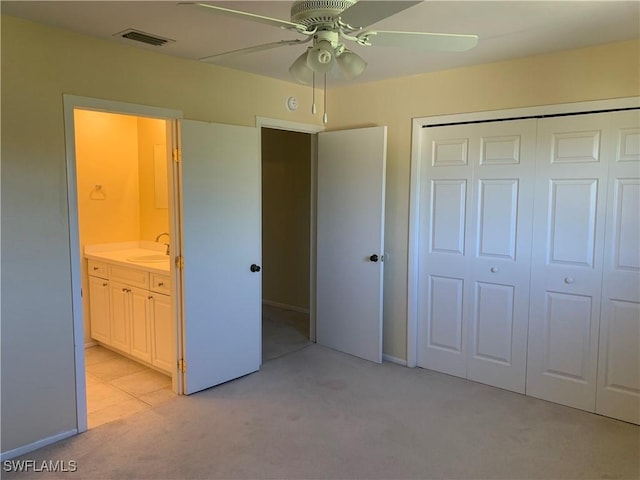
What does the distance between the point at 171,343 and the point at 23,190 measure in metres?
1.52

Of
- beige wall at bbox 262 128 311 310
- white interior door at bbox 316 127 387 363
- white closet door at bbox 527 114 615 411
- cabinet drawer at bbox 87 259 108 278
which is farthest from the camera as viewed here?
beige wall at bbox 262 128 311 310

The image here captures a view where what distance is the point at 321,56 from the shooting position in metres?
1.82

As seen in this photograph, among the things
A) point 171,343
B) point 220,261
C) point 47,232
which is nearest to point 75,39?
point 47,232

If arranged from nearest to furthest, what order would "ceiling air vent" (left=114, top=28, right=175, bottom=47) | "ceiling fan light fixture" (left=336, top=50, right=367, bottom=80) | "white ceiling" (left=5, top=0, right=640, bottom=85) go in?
"ceiling fan light fixture" (left=336, top=50, right=367, bottom=80) < "white ceiling" (left=5, top=0, right=640, bottom=85) < "ceiling air vent" (left=114, top=28, right=175, bottom=47)

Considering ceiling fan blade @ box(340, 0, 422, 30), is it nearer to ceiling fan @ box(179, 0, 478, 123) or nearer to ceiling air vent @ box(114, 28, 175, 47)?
ceiling fan @ box(179, 0, 478, 123)

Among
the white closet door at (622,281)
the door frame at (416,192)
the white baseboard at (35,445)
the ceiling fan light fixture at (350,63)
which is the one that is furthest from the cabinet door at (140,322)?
the white closet door at (622,281)

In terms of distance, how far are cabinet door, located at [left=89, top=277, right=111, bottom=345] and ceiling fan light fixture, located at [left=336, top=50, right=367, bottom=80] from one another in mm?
3089

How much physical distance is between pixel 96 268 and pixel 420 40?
11.5 feet

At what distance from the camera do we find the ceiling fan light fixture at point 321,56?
1802mm

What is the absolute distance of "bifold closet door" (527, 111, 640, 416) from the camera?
294cm

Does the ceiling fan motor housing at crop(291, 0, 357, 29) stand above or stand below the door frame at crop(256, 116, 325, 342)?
above

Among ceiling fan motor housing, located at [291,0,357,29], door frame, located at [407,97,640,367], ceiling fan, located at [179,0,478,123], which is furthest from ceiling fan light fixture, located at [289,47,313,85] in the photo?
door frame, located at [407,97,640,367]

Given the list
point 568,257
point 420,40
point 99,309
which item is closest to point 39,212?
point 99,309

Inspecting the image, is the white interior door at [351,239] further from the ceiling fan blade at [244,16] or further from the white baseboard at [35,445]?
the white baseboard at [35,445]
